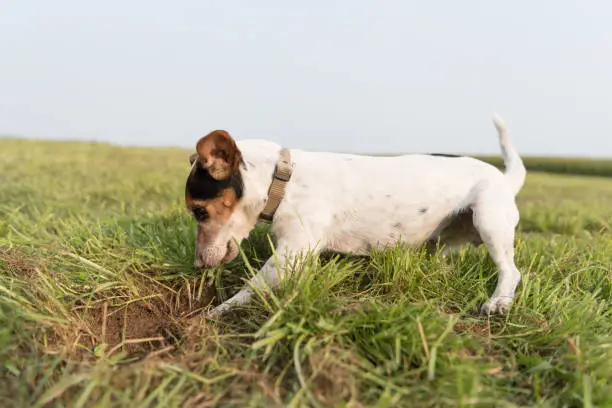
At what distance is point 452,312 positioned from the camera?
2742 mm

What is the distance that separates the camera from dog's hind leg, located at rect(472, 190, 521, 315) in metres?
3.06

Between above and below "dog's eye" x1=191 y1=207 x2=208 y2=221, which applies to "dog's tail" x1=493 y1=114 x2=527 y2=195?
above

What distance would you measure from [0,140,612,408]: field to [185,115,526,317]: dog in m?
0.20

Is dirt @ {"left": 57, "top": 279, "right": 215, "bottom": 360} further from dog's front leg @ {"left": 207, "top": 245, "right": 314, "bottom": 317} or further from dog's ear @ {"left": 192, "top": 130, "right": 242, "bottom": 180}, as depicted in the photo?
dog's ear @ {"left": 192, "top": 130, "right": 242, "bottom": 180}

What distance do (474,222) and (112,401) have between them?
2.52m

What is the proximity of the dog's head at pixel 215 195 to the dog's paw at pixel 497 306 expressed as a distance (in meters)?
1.64

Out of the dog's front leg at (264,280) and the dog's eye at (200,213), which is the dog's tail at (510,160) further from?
the dog's eye at (200,213)

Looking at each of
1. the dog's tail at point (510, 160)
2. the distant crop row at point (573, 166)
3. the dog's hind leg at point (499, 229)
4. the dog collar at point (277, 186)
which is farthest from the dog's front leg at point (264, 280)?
the distant crop row at point (573, 166)

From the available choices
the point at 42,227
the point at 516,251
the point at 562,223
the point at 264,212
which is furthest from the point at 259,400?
the point at 562,223

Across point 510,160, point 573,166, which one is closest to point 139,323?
point 510,160

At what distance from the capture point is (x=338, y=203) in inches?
120

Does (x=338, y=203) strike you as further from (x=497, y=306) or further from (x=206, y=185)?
(x=497, y=306)

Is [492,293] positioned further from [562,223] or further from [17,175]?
[17,175]

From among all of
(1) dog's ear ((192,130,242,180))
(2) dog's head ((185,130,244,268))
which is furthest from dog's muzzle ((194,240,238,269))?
(1) dog's ear ((192,130,242,180))
